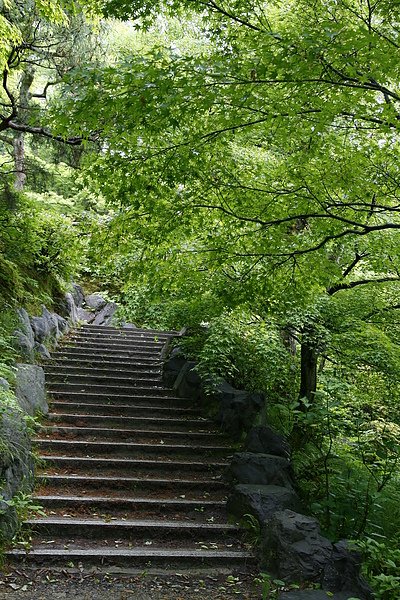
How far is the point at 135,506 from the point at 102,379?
4.24 meters

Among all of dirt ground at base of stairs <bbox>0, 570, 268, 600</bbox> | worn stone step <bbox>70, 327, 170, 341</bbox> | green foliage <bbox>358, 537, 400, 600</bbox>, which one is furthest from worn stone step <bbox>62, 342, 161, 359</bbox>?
green foliage <bbox>358, 537, 400, 600</bbox>

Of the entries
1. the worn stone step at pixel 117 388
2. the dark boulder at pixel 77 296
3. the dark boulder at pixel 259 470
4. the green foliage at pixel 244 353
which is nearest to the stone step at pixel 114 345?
the worn stone step at pixel 117 388

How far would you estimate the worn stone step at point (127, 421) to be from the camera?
7.97m

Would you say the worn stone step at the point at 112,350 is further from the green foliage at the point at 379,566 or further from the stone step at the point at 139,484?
the green foliage at the point at 379,566

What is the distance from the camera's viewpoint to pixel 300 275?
6.57 m

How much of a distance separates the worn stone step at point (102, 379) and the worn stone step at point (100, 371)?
4 centimetres

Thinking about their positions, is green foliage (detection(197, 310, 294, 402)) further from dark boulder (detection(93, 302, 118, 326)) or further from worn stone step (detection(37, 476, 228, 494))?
dark boulder (detection(93, 302, 118, 326))

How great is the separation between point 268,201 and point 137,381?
5602 mm

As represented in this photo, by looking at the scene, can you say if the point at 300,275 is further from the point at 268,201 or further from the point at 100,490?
the point at 100,490

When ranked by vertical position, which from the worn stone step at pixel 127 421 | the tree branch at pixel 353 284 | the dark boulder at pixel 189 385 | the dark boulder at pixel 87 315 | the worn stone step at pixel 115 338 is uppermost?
the tree branch at pixel 353 284

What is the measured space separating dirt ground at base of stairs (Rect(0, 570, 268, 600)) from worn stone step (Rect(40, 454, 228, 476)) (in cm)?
186

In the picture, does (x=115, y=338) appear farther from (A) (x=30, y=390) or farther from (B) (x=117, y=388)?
(A) (x=30, y=390)

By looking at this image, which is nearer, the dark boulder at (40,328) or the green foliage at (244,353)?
the green foliage at (244,353)

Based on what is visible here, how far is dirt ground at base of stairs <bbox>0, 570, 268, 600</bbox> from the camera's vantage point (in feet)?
14.1
